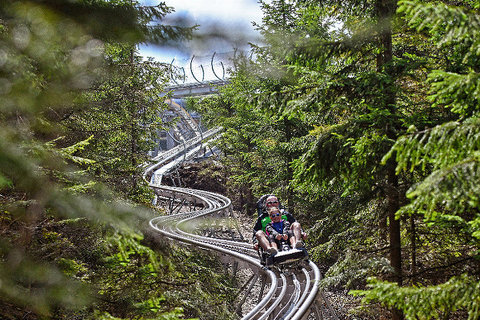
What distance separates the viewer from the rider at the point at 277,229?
30.5 feet

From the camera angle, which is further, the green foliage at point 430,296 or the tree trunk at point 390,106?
the tree trunk at point 390,106

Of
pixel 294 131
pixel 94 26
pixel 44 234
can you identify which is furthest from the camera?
pixel 294 131

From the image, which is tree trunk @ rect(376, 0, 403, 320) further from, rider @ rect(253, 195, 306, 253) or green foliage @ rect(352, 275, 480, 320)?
rider @ rect(253, 195, 306, 253)

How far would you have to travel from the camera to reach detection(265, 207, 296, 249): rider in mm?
9297

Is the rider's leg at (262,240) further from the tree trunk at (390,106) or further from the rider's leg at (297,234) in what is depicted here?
the tree trunk at (390,106)

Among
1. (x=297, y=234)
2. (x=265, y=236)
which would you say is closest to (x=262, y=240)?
(x=265, y=236)

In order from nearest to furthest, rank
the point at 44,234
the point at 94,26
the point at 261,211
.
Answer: the point at 94,26 < the point at 44,234 < the point at 261,211

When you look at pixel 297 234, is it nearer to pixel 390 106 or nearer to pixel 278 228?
pixel 278 228

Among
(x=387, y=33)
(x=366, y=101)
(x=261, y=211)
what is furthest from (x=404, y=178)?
(x=261, y=211)

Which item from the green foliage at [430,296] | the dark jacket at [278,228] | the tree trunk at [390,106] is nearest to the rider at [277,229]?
the dark jacket at [278,228]

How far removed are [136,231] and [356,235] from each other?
21.0 feet

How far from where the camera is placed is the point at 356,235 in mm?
7699

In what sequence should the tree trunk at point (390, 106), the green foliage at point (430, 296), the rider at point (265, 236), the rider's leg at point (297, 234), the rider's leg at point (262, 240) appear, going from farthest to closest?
the rider's leg at point (262, 240) → the rider at point (265, 236) → the rider's leg at point (297, 234) → the tree trunk at point (390, 106) → the green foliage at point (430, 296)

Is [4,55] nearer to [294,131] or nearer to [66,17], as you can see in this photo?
[66,17]
